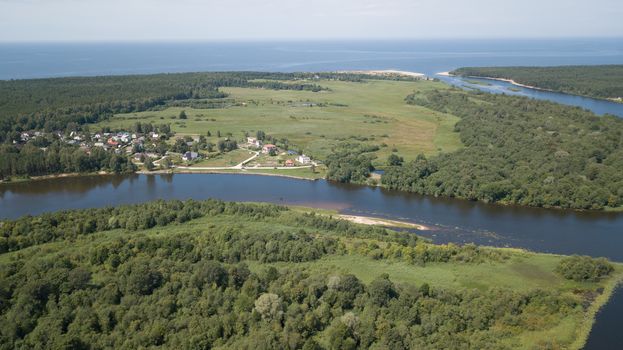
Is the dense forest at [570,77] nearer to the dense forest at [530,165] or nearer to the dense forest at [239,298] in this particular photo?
the dense forest at [530,165]

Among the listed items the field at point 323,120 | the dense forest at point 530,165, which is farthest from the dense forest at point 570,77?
the field at point 323,120

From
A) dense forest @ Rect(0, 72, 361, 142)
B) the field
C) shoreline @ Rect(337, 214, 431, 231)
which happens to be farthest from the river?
dense forest @ Rect(0, 72, 361, 142)

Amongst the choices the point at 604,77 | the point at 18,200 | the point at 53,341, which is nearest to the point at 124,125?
the point at 18,200

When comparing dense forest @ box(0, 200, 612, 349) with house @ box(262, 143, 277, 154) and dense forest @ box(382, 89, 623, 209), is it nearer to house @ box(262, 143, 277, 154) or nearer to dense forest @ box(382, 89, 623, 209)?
dense forest @ box(382, 89, 623, 209)

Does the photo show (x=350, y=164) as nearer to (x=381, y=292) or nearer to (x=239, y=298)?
(x=381, y=292)

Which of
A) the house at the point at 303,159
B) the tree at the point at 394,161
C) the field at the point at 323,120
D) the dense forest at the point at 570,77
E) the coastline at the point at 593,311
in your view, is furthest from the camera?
the dense forest at the point at 570,77

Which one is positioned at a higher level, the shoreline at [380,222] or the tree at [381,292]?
the tree at [381,292]

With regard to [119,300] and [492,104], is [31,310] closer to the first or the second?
[119,300]
